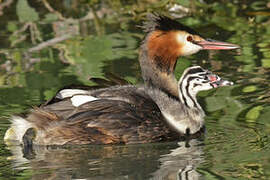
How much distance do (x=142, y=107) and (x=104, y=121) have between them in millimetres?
429

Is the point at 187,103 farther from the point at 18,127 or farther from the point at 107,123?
the point at 18,127

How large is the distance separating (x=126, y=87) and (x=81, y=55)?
3.00 m

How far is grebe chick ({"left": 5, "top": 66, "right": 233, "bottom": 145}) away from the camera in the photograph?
8664 millimetres

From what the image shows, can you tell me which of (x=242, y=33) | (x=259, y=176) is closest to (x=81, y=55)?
(x=242, y=33)

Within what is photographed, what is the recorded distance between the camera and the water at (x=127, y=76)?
25.9 ft

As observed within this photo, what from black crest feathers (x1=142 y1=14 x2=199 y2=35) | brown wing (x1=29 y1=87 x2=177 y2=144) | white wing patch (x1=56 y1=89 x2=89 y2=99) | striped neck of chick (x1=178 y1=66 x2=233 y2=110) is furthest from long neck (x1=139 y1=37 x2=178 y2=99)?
white wing patch (x1=56 y1=89 x2=89 y2=99)

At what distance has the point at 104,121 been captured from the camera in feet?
28.5

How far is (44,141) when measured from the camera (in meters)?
8.70

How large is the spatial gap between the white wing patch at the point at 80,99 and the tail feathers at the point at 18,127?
0.49 m

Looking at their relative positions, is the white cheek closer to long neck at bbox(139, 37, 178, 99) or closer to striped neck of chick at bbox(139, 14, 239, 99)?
striped neck of chick at bbox(139, 14, 239, 99)

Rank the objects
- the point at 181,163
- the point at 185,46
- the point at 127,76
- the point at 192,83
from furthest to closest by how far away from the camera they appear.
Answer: the point at 127,76, the point at 185,46, the point at 192,83, the point at 181,163

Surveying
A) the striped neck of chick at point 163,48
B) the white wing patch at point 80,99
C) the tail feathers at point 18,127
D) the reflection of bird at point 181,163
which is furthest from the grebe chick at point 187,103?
the tail feathers at point 18,127

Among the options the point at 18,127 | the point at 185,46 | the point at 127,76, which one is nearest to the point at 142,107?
the point at 185,46

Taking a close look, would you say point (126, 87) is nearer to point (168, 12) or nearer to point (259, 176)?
point (259, 176)
